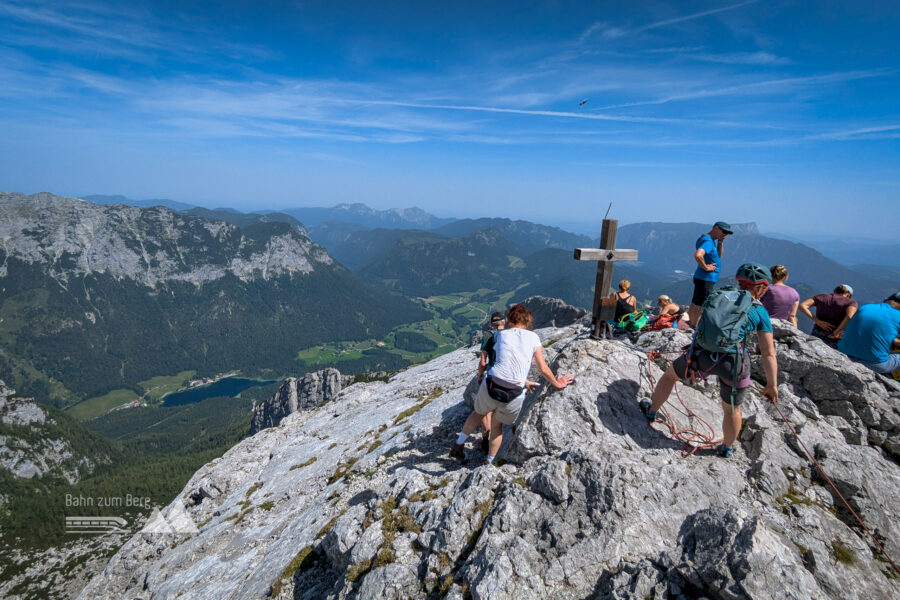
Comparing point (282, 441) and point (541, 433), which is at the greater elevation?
point (541, 433)

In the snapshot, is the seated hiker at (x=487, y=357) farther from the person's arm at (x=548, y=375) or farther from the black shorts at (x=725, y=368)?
the black shorts at (x=725, y=368)

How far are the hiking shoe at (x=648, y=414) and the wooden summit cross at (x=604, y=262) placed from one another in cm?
459

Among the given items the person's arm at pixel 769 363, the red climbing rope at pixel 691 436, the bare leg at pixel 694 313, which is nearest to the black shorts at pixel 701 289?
the bare leg at pixel 694 313

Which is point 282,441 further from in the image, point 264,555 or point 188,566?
point 264,555

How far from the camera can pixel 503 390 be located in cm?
921

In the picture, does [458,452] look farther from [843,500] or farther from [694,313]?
[694,313]

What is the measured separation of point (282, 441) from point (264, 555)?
1770 cm

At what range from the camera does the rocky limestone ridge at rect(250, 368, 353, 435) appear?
138375 mm

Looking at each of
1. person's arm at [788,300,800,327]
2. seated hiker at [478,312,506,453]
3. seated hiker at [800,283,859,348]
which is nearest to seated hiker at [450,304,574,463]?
seated hiker at [478,312,506,453]

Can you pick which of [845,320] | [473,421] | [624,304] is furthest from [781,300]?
[473,421]

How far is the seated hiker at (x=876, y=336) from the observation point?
11648mm

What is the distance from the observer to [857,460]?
857cm

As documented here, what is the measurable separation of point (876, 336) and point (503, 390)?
12.3m

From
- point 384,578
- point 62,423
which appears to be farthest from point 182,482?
point 384,578
